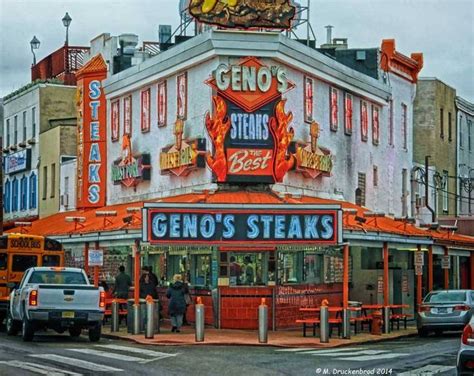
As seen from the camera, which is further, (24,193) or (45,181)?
(24,193)

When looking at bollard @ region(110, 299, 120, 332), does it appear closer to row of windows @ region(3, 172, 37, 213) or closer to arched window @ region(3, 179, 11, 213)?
row of windows @ region(3, 172, 37, 213)

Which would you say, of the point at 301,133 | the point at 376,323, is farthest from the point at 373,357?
the point at 301,133

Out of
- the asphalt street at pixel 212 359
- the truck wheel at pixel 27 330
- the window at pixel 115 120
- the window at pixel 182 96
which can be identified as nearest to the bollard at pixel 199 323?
the asphalt street at pixel 212 359

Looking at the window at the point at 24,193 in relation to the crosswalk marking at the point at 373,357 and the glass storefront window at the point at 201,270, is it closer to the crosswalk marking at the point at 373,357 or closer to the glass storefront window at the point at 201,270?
the glass storefront window at the point at 201,270

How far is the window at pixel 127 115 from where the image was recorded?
131 feet

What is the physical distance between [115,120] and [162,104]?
4550 millimetres

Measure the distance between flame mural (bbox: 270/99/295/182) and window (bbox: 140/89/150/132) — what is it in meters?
6.11

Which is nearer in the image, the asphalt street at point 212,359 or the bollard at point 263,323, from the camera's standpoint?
the asphalt street at point 212,359

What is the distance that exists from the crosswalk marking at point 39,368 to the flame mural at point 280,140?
1459cm

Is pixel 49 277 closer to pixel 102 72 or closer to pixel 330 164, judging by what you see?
pixel 330 164

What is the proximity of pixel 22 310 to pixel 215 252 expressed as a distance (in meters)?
7.49

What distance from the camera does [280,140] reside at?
34.0 m

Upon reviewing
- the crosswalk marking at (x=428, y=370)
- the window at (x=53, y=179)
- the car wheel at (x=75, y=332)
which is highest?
the window at (x=53, y=179)

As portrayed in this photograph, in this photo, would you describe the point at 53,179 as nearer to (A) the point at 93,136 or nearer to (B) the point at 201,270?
(A) the point at 93,136
